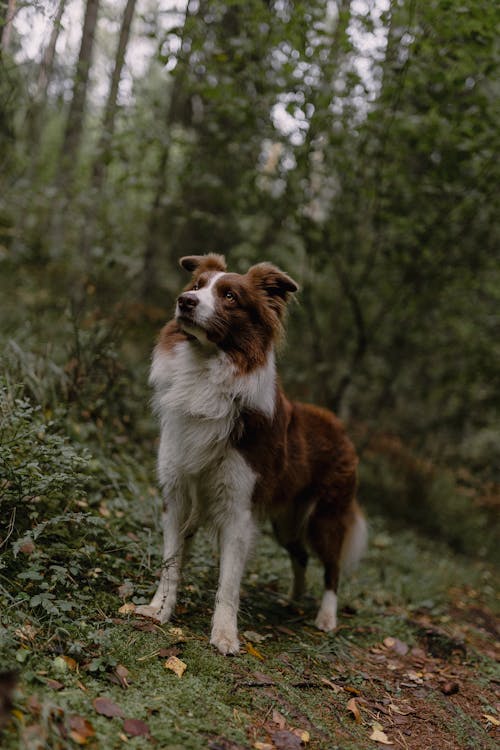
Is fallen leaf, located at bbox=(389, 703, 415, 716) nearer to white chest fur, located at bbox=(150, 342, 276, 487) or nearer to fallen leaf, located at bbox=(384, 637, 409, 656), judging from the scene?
fallen leaf, located at bbox=(384, 637, 409, 656)

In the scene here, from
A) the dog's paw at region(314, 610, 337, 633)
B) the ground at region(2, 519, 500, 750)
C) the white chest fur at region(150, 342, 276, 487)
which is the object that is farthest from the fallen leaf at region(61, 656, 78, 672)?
the dog's paw at region(314, 610, 337, 633)

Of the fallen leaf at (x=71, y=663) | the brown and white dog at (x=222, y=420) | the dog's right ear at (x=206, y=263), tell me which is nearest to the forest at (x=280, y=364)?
the fallen leaf at (x=71, y=663)

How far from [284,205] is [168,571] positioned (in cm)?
574

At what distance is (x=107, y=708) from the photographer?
8.69 ft

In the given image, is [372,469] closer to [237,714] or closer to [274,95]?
[274,95]

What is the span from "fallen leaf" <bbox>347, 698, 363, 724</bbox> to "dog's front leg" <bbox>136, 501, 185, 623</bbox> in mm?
1127

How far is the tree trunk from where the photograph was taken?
24.3 ft

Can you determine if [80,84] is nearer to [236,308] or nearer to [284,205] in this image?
[284,205]

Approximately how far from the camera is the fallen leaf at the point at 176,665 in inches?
125

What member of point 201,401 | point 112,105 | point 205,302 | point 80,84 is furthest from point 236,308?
point 80,84

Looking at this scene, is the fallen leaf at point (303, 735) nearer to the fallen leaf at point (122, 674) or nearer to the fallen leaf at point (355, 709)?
the fallen leaf at point (355, 709)

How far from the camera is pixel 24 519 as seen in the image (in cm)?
379

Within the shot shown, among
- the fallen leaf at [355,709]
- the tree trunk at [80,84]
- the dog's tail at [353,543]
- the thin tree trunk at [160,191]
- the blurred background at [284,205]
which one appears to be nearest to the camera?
the fallen leaf at [355,709]

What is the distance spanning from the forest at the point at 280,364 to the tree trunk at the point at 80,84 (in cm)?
6
